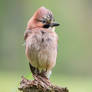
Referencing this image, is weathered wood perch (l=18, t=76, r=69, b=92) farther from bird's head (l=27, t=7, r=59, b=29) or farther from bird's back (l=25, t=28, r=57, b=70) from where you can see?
bird's head (l=27, t=7, r=59, b=29)

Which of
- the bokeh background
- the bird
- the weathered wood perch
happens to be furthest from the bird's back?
the bokeh background

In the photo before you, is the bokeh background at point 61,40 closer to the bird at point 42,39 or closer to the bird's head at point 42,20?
the bird at point 42,39

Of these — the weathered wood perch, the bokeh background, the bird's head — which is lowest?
the bokeh background

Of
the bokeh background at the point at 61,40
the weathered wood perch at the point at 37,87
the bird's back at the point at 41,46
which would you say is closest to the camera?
the weathered wood perch at the point at 37,87

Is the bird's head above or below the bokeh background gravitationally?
above

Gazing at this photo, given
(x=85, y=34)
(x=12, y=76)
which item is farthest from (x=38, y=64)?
(x=85, y=34)

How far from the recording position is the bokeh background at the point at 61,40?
19.4 metres

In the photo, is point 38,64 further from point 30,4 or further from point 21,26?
point 30,4

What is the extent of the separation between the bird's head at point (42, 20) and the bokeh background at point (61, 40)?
481cm

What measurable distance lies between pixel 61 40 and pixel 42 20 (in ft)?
38.8

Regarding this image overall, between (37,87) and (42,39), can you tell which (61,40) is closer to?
(42,39)

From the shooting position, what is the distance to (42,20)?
11.3m

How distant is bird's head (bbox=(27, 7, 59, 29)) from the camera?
11.2m

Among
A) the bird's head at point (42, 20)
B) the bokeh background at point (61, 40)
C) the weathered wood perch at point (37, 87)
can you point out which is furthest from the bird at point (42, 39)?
the bokeh background at point (61, 40)
